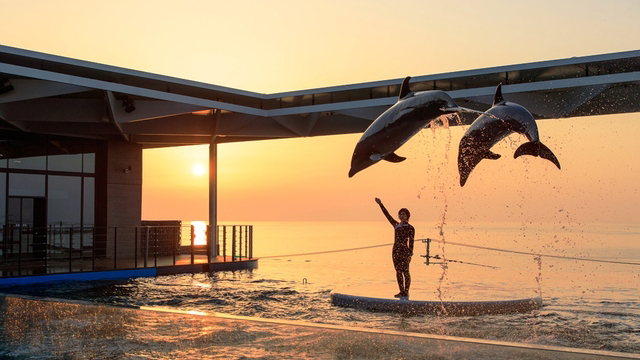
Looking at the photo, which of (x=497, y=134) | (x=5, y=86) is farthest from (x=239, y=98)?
(x=497, y=134)

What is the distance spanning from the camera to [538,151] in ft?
25.3

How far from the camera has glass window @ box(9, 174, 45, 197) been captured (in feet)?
61.8

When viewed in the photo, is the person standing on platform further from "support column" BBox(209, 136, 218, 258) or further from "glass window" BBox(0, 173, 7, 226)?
"glass window" BBox(0, 173, 7, 226)

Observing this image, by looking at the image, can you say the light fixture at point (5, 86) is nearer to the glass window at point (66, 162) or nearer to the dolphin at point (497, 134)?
the glass window at point (66, 162)

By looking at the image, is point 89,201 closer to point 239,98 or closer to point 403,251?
point 239,98

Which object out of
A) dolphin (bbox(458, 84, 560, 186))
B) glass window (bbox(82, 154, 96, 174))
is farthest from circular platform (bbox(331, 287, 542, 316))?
glass window (bbox(82, 154, 96, 174))

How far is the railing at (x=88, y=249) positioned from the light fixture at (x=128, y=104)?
3131 millimetres

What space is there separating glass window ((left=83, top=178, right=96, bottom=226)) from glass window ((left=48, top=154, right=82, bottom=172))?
53 cm

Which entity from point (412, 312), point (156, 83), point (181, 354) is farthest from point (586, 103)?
point (181, 354)

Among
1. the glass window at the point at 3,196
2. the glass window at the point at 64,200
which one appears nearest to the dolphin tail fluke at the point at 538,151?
the glass window at the point at 3,196

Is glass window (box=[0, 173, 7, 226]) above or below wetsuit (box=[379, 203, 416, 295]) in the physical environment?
above

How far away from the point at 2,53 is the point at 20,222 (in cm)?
682

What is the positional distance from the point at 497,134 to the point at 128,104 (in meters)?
11.3

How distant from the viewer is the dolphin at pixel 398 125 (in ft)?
25.3
